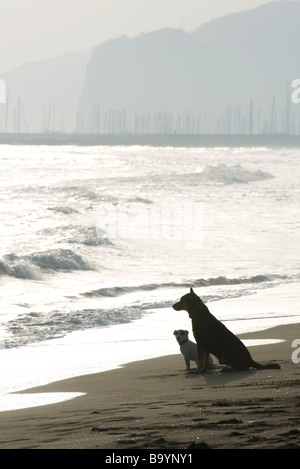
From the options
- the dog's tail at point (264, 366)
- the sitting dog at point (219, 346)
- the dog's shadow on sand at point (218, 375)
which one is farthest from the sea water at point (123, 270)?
the dog's tail at point (264, 366)

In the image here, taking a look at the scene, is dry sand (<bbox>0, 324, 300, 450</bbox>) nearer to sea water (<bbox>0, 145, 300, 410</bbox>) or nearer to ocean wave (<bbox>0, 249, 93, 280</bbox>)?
sea water (<bbox>0, 145, 300, 410</bbox>)

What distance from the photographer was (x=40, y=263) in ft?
62.6

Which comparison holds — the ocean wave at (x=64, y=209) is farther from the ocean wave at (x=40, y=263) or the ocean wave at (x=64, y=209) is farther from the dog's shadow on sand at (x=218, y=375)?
the dog's shadow on sand at (x=218, y=375)

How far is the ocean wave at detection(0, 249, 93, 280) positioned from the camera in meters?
18.2

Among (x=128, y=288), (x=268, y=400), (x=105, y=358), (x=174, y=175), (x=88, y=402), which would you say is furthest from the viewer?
(x=174, y=175)

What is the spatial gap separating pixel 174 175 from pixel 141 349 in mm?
43797

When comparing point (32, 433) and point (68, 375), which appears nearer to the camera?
point (32, 433)

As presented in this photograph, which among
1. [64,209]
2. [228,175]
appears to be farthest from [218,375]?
[228,175]

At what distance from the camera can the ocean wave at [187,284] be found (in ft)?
52.5

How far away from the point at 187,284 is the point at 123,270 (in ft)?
8.86

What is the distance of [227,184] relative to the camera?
47312mm

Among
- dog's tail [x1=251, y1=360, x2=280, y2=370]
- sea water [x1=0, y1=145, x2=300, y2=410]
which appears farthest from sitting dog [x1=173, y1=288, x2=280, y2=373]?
sea water [x1=0, y1=145, x2=300, y2=410]
